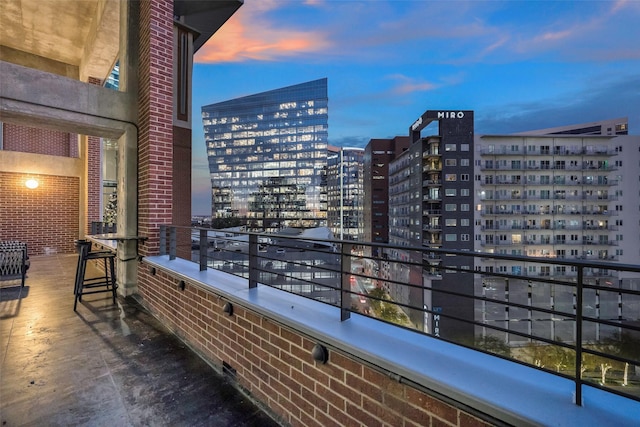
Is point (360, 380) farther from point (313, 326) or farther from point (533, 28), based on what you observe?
point (533, 28)

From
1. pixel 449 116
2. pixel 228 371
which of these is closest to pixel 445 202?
pixel 449 116

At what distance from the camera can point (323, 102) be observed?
87750 millimetres

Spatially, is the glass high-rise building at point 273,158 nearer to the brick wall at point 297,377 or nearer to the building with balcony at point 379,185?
the building with balcony at point 379,185

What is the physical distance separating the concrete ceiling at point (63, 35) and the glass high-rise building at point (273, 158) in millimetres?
77906

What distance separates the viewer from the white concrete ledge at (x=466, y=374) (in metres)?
1.12

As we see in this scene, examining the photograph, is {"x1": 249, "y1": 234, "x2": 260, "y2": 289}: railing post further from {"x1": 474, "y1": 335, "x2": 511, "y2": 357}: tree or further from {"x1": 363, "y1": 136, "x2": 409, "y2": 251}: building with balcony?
{"x1": 363, "y1": 136, "x2": 409, "y2": 251}: building with balcony

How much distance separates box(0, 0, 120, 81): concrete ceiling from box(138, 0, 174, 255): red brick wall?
1.98m

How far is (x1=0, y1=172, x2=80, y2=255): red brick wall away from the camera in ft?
29.6

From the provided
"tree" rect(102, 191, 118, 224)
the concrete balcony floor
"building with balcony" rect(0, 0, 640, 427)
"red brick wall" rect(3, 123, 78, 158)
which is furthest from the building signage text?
the concrete balcony floor

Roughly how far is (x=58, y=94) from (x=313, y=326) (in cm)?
542

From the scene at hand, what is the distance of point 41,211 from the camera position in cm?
954

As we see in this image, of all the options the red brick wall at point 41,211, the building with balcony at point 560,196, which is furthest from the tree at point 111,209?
the building with balcony at point 560,196

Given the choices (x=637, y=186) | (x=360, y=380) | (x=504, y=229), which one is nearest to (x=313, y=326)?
(x=360, y=380)

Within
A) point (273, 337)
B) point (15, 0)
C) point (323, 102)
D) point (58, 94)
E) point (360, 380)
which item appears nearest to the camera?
point (360, 380)
